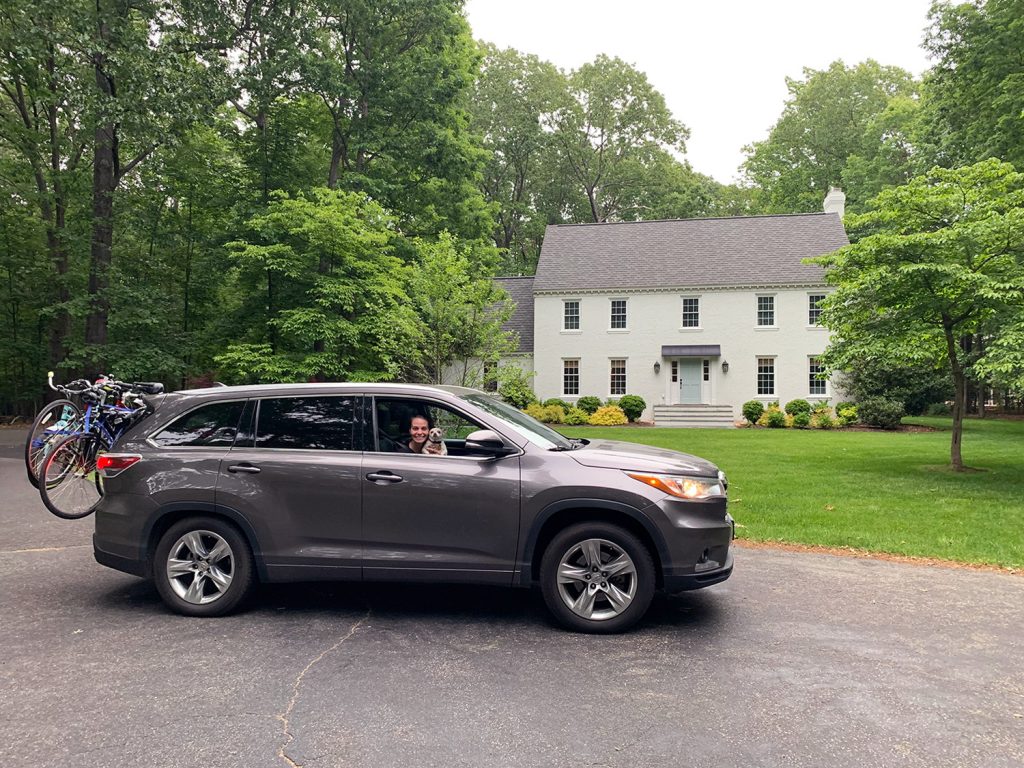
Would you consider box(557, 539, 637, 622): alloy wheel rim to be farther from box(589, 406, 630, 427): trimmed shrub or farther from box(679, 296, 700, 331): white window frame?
box(679, 296, 700, 331): white window frame

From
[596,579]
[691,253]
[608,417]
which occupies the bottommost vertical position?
[596,579]

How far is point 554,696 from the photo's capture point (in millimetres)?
3650

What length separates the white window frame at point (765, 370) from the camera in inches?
1196

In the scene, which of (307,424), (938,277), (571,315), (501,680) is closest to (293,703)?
(501,680)

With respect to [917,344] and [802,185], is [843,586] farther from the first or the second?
[802,185]

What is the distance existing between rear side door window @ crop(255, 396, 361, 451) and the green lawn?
17.4ft

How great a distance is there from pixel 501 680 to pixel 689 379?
28422 millimetres

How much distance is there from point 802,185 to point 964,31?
27871 mm

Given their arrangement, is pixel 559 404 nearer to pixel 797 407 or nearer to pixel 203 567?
pixel 797 407

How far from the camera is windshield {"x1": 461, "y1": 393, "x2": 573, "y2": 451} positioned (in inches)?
200

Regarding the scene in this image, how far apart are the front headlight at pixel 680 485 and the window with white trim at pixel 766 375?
90.4 feet

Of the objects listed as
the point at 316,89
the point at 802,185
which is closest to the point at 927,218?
the point at 316,89

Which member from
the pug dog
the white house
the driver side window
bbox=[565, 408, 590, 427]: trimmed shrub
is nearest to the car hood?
the driver side window

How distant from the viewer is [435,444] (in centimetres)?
508
